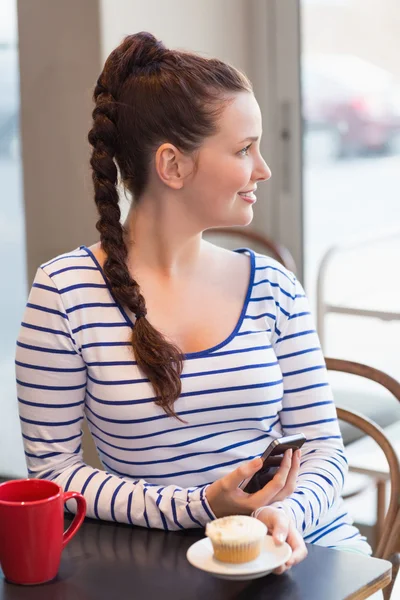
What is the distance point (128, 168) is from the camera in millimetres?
1366

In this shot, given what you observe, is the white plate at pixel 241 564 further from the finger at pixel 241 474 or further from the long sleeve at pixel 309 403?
the long sleeve at pixel 309 403

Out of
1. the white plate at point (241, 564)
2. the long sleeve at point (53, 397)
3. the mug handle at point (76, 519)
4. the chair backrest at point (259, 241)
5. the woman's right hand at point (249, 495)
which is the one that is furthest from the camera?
the chair backrest at point (259, 241)

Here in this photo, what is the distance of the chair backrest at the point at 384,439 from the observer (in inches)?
57.8

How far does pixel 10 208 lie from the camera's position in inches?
99.4

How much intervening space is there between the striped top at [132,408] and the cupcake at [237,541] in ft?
0.88

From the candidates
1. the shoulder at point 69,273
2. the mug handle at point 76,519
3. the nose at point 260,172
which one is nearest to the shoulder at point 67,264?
the shoulder at point 69,273

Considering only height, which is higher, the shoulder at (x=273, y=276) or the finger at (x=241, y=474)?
the shoulder at (x=273, y=276)

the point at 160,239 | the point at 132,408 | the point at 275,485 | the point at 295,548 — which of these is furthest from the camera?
the point at 160,239

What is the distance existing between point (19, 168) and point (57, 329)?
1302 mm

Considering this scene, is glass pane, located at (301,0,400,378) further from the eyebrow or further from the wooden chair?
the eyebrow

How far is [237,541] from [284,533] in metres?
0.11

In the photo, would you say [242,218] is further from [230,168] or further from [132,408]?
[132,408]

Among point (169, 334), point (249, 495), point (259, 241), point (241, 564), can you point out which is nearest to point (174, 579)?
point (241, 564)

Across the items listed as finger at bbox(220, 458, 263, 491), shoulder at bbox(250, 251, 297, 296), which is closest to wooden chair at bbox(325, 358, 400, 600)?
shoulder at bbox(250, 251, 297, 296)
